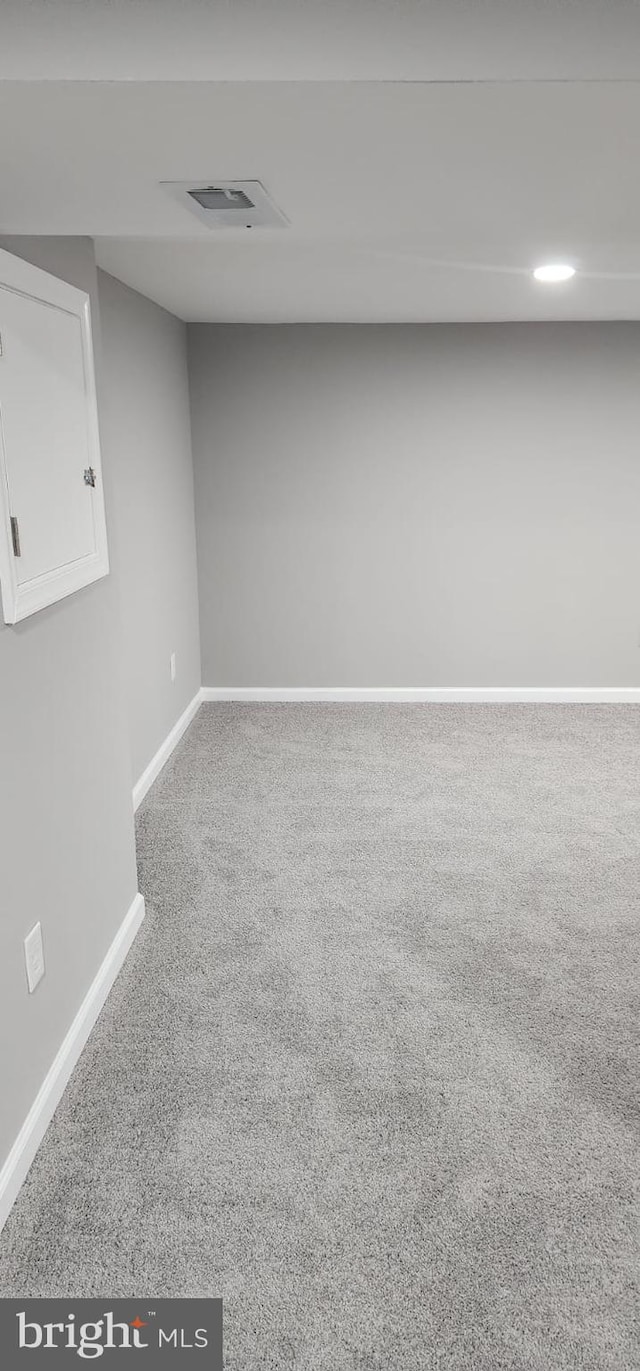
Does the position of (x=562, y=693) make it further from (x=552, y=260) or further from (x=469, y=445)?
(x=552, y=260)

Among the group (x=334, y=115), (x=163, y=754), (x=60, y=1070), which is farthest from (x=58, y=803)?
(x=163, y=754)

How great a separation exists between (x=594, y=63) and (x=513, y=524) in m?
4.26

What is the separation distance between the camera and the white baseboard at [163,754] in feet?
12.9

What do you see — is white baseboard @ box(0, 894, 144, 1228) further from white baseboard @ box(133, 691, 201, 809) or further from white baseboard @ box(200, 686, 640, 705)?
white baseboard @ box(200, 686, 640, 705)

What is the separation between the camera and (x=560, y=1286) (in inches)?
66.6

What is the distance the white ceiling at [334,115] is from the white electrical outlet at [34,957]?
1.36 metres

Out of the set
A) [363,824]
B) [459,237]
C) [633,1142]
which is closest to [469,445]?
[363,824]

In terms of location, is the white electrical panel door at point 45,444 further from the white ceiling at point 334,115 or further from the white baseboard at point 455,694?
the white baseboard at point 455,694

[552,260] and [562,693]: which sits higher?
[552,260]

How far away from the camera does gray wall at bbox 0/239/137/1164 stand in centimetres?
191

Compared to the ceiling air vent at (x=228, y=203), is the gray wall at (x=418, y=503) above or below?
below

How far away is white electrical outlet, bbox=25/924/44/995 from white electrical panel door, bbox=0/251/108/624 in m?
0.67

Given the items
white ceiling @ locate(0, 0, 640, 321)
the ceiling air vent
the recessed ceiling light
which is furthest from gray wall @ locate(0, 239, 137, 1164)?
the recessed ceiling light

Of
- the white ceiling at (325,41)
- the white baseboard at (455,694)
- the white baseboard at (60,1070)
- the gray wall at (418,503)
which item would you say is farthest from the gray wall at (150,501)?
the white ceiling at (325,41)
